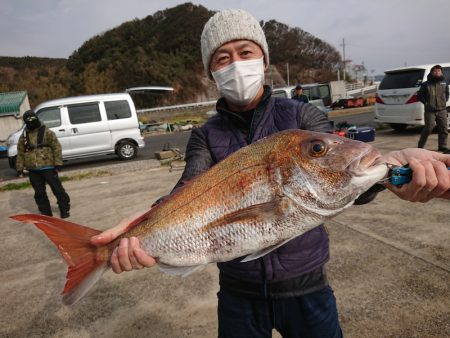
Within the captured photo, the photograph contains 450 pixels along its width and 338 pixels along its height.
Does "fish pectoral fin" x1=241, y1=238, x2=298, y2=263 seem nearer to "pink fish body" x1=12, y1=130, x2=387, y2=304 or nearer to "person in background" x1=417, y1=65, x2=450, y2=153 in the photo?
"pink fish body" x1=12, y1=130, x2=387, y2=304

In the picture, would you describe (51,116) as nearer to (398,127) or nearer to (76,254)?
(76,254)

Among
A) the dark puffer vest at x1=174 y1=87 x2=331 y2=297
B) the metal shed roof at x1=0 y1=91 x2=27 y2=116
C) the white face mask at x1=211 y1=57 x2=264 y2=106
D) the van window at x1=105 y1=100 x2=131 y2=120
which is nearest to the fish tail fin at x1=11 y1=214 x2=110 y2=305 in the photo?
the dark puffer vest at x1=174 y1=87 x2=331 y2=297

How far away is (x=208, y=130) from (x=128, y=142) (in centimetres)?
1112

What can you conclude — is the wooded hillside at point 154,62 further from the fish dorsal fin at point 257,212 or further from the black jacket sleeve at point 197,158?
the fish dorsal fin at point 257,212

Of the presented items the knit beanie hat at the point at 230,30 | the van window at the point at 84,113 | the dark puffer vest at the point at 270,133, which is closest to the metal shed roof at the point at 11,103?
the van window at the point at 84,113

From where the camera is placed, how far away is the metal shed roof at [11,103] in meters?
24.8

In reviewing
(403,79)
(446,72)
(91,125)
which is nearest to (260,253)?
(403,79)

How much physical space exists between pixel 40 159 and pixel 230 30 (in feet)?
17.7

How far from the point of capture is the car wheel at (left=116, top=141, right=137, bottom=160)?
12.4m

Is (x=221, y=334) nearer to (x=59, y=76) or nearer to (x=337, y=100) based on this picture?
(x=337, y=100)

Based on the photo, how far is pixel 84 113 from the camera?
37.9ft

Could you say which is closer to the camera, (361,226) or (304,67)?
(361,226)

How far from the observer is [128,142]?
12.5m

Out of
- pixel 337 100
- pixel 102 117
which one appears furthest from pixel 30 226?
pixel 337 100
